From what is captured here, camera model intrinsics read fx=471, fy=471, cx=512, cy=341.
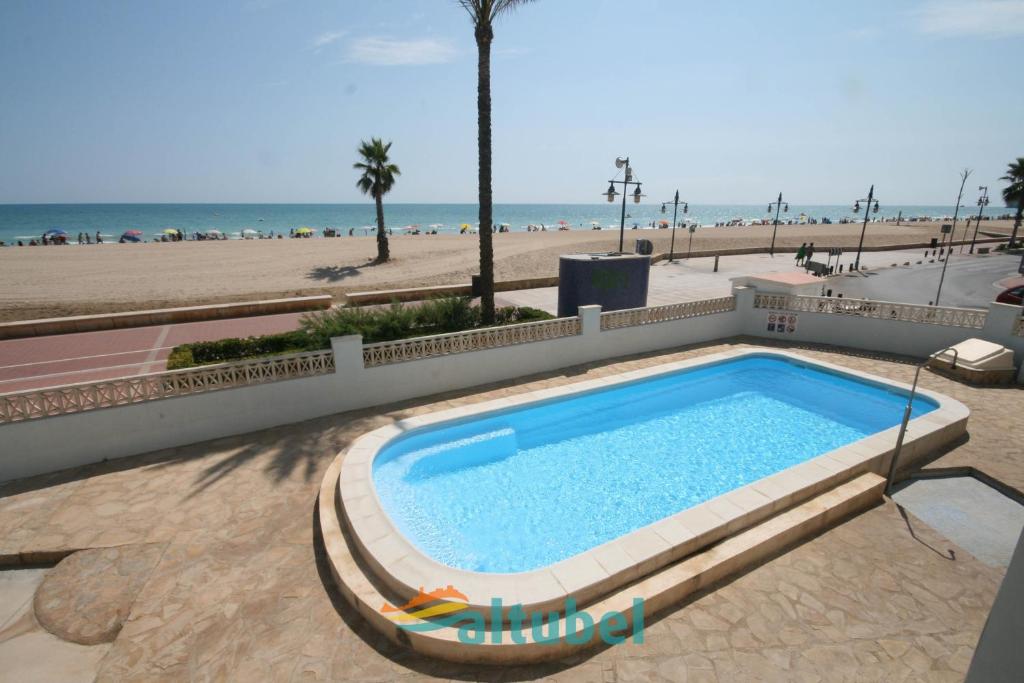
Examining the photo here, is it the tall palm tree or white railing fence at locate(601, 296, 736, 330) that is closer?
white railing fence at locate(601, 296, 736, 330)

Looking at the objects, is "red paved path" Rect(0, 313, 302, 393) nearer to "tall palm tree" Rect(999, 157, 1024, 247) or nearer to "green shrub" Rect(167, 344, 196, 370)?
"green shrub" Rect(167, 344, 196, 370)

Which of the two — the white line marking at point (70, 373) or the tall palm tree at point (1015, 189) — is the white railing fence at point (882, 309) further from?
the tall palm tree at point (1015, 189)

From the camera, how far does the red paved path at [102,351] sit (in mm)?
14578

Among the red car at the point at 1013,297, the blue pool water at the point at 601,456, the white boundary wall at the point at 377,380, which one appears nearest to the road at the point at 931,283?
the red car at the point at 1013,297

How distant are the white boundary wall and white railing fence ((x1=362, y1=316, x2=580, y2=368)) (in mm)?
193

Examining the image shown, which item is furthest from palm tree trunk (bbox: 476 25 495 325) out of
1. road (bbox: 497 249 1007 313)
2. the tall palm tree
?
the tall palm tree

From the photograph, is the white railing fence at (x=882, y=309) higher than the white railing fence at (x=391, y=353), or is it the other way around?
the white railing fence at (x=882, y=309)

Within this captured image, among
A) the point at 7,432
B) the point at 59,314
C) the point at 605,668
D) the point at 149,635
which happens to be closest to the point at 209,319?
the point at 59,314

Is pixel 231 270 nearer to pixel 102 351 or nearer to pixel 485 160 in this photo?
pixel 102 351

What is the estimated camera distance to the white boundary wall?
9.98 metres

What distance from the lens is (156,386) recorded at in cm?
1064

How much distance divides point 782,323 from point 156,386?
20.9 meters

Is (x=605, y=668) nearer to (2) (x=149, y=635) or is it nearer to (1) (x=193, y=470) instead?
(2) (x=149, y=635)

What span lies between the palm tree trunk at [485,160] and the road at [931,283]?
22.1m
